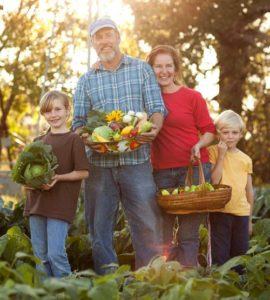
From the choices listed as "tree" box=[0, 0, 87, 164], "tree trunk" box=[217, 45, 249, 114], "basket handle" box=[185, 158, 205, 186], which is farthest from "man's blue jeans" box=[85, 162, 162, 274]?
"tree trunk" box=[217, 45, 249, 114]

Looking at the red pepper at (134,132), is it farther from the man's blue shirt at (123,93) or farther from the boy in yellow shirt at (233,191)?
the boy in yellow shirt at (233,191)

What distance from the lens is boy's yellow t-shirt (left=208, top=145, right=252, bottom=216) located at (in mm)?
5250

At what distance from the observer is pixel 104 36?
4.86 metres

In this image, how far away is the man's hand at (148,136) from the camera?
4.61 m

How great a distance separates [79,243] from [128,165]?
Result: 3.53ft

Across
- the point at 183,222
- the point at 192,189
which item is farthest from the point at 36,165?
the point at 183,222

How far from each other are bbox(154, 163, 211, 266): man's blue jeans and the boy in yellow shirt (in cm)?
17

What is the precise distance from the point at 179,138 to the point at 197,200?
0.47 metres

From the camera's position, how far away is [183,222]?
5070mm

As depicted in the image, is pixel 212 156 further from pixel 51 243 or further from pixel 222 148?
pixel 51 243

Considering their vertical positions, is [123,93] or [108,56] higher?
[108,56]

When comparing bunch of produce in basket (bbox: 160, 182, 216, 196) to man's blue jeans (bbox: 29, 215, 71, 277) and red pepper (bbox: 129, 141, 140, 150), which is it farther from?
man's blue jeans (bbox: 29, 215, 71, 277)

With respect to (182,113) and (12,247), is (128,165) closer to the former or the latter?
(182,113)

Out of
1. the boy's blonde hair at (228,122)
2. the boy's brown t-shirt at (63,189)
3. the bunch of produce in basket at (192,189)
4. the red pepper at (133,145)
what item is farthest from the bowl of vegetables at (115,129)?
the boy's blonde hair at (228,122)
